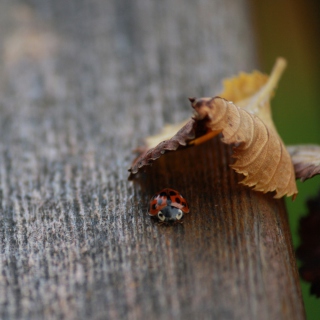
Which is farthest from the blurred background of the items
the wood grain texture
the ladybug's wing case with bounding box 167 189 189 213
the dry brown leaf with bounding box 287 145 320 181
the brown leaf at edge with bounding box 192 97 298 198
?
the ladybug's wing case with bounding box 167 189 189 213

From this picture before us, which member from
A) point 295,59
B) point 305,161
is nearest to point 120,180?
point 305,161

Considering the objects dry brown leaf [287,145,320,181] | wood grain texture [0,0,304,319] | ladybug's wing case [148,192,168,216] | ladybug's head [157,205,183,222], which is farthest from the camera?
dry brown leaf [287,145,320,181]

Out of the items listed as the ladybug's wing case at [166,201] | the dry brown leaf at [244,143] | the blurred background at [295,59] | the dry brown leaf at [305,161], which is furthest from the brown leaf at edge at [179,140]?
the blurred background at [295,59]

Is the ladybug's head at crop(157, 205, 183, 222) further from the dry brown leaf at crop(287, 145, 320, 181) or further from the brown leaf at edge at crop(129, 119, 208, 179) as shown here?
the dry brown leaf at crop(287, 145, 320, 181)

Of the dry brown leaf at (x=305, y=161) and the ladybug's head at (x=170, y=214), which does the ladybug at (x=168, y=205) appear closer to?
the ladybug's head at (x=170, y=214)

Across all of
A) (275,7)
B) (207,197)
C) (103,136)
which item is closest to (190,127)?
(207,197)

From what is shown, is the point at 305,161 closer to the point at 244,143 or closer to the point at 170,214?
the point at 244,143

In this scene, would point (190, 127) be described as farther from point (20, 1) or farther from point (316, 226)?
point (20, 1)
